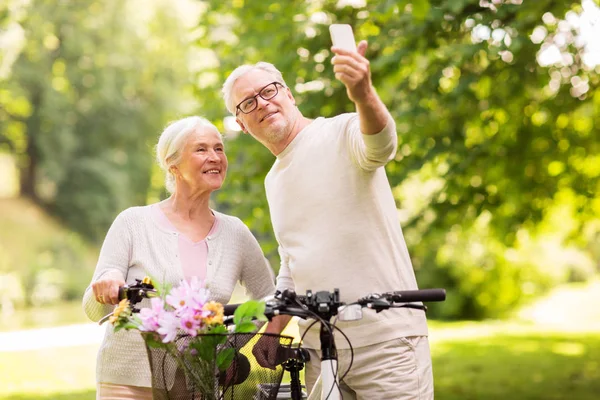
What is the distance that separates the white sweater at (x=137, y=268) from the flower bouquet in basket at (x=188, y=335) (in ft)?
2.18

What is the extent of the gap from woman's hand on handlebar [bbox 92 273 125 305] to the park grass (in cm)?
699

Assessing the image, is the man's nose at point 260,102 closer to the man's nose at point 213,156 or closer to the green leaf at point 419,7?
the man's nose at point 213,156

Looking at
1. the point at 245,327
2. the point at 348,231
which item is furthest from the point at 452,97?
the point at 245,327

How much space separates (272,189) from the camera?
129 inches

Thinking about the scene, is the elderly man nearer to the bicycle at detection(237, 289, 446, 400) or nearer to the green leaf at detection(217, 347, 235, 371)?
the bicycle at detection(237, 289, 446, 400)

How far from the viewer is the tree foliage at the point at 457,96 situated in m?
7.17

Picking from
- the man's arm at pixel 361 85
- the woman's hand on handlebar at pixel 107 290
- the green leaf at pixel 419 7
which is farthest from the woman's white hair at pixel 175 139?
the green leaf at pixel 419 7

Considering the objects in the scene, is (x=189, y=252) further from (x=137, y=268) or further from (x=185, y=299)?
(x=185, y=299)

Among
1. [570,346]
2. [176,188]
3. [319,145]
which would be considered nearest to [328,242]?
[319,145]

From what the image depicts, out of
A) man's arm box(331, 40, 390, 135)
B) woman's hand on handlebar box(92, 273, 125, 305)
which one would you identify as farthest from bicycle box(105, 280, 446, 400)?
woman's hand on handlebar box(92, 273, 125, 305)

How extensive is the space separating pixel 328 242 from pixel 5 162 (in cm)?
2919

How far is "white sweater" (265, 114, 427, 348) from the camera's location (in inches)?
119

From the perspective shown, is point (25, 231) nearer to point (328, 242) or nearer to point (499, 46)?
point (499, 46)

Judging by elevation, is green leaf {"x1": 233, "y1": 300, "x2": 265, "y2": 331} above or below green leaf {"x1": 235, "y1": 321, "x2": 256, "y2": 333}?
above
